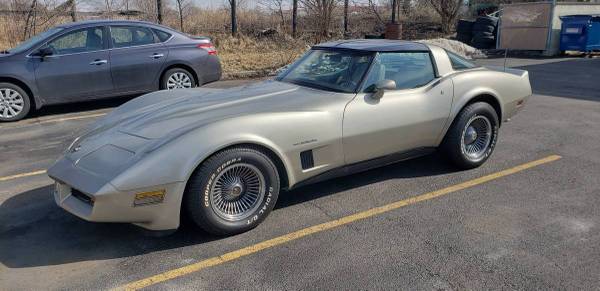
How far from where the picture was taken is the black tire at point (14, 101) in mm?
7457

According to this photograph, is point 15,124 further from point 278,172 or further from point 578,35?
point 578,35

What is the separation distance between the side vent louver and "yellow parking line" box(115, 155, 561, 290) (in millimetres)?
471

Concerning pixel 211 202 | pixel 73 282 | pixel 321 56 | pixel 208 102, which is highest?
pixel 321 56

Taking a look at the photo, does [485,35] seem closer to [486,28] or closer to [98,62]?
[486,28]

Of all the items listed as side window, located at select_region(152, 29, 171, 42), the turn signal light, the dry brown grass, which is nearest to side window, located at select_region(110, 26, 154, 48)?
side window, located at select_region(152, 29, 171, 42)

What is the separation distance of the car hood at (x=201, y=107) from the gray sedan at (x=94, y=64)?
3.79 m

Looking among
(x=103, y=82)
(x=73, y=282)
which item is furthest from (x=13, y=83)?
(x=73, y=282)

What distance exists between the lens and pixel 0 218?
13.1 feet

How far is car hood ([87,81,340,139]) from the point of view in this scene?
360 cm

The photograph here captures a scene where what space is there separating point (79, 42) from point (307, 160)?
5834 mm

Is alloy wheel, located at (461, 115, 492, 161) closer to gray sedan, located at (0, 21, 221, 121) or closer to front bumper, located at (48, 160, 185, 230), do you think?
front bumper, located at (48, 160, 185, 230)

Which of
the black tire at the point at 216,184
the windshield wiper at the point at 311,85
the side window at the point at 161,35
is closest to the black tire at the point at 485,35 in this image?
the side window at the point at 161,35

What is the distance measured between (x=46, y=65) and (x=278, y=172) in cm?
569

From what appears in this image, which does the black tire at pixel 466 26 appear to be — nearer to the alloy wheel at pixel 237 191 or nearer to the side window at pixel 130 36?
the side window at pixel 130 36
